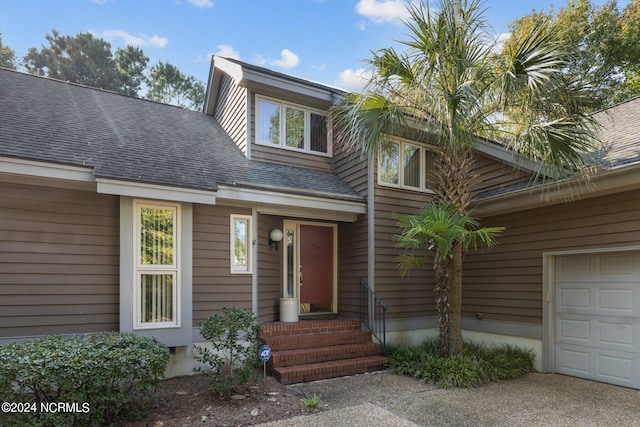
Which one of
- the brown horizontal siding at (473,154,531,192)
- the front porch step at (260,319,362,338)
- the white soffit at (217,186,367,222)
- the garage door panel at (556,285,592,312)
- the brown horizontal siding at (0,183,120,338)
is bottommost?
the front porch step at (260,319,362,338)

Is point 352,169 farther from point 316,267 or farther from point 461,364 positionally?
point 461,364

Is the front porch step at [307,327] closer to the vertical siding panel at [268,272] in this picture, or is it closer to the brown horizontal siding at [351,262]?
the vertical siding panel at [268,272]

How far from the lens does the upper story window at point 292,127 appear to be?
25.8 feet

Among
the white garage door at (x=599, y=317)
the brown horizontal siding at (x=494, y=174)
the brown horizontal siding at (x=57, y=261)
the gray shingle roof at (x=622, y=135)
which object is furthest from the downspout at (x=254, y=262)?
the gray shingle roof at (x=622, y=135)

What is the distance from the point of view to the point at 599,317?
573cm

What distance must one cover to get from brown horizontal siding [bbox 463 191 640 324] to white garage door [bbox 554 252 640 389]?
0.93ft

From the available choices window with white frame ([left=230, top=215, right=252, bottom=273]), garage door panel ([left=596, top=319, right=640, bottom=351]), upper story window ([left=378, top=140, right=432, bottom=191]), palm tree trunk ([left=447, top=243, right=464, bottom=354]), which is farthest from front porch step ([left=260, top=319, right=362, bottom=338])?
garage door panel ([left=596, top=319, right=640, bottom=351])

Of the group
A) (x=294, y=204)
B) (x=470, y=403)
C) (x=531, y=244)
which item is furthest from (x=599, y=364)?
(x=294, y=204)

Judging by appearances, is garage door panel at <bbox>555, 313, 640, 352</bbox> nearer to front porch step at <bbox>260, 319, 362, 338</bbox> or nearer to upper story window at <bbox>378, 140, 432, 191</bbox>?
front porch step at <bbox>260, 319, 362, 338</bbox>

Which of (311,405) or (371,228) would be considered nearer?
(311,405)

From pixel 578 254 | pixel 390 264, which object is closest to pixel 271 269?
pixel 390 264

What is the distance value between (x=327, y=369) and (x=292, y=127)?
5.03m

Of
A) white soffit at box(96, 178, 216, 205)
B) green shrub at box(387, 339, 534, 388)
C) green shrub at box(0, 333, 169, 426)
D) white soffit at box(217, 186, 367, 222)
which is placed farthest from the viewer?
white soffit at box(217, 186, 367, 222)

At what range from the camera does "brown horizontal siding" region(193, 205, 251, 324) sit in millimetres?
5957
